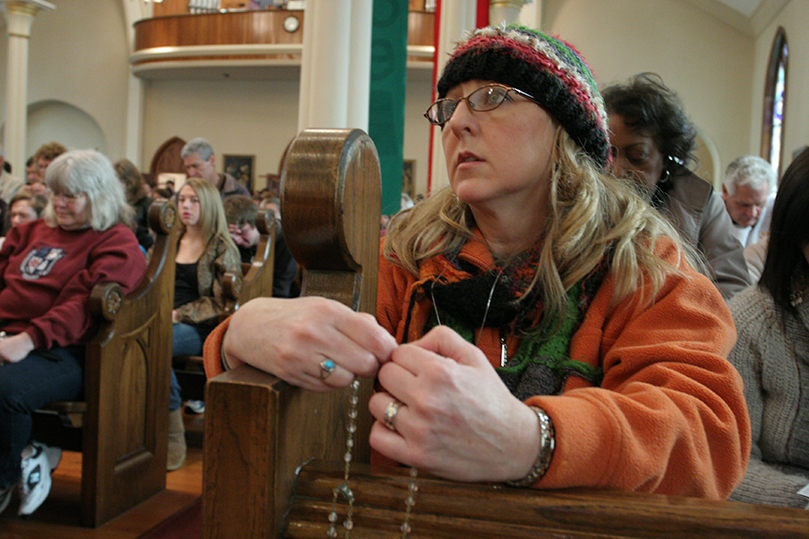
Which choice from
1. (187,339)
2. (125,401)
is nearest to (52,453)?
(125,401)

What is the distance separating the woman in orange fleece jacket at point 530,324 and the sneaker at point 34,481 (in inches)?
79.8

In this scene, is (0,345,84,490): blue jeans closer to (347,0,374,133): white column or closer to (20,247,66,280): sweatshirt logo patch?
(20,247,66,280): sweatshirt logo patch

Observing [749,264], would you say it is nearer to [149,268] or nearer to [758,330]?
[758,330]

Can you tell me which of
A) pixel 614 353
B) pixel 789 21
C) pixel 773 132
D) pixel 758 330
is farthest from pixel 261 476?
pixel 773 132

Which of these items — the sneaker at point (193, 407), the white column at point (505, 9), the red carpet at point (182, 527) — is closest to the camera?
the red carpet at point (182, 527)

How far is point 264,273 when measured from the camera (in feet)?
10.7

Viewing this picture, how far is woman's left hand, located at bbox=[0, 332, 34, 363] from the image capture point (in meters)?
2.32

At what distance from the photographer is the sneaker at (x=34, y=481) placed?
246cm

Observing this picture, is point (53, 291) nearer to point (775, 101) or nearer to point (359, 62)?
point (359, 62)

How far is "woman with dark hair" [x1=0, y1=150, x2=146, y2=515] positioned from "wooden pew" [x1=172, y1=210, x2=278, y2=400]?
0.43 metres

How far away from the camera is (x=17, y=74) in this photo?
38.5 ft

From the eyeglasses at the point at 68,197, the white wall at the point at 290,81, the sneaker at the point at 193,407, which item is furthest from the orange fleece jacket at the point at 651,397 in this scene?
the white wall at the point at 290,81

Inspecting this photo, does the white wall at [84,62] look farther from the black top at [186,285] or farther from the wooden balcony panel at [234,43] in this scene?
the black top at [186,285]

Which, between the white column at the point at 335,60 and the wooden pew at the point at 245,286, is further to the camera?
the white column at the point at 335,60
